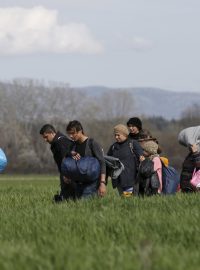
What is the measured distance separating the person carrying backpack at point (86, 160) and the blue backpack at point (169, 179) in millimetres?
1124

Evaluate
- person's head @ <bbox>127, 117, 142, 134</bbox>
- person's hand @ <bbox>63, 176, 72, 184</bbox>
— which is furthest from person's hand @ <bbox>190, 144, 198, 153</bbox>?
person's hand @ <bbox>63, 176, 72, 184</bbox>

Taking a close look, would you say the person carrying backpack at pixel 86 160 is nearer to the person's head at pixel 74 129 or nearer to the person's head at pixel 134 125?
the person's head at pixel 74 129

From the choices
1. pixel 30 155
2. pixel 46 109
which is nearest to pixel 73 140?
pixel 30 155

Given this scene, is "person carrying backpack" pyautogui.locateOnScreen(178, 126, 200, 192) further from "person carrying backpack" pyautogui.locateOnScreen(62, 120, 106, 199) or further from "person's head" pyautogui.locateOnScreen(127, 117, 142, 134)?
"person carrying backpack" pyautogui.locateOnScreen(62, 120, 106, 199)

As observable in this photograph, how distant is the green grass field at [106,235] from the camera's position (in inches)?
225

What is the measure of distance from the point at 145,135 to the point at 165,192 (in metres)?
0.96

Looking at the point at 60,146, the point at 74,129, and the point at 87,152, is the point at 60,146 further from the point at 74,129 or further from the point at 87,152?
the point at 74,129

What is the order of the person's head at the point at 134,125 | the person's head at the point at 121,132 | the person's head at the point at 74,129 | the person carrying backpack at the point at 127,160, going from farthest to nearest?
1. the person's head at the point at 134,125
2. the person carrying backpack at the point at 127,160
3. the person's head at the point at 121,132
4. the person's head at the point at 74,129

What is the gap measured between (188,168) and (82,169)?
193 cm

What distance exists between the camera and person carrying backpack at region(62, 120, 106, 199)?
11.7 metres

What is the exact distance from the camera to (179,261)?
18.5ft

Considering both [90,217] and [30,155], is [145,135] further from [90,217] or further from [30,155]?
[30,155]

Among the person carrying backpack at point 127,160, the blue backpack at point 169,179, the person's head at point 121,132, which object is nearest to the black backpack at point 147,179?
the person carrying backpack at point 127,160

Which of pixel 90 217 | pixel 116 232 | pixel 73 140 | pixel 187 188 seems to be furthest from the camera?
pixel 187 188
